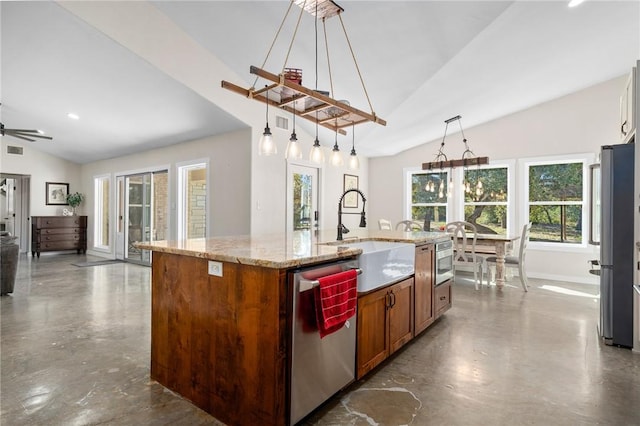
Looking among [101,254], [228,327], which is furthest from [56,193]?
[228,327]

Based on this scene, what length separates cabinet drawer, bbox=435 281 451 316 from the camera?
3.47 metres

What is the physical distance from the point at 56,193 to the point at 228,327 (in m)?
9.49

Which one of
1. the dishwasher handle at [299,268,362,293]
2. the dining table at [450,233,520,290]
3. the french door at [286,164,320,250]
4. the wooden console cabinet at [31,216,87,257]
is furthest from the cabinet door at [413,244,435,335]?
the wooden console cabinet at [31,216,87,257]

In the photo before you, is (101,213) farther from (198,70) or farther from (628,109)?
(628,109)

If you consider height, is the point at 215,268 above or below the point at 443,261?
above

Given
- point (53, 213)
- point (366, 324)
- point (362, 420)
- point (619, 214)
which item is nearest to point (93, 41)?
point (366, 324)

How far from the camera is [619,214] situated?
9.80 feet

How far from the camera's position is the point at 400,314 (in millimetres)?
2719

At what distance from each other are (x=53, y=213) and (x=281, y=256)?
9.71m

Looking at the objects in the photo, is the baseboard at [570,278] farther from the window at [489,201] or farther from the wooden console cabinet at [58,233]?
the wooden console cabinet at [58,233]

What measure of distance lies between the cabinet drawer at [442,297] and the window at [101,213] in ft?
26.8

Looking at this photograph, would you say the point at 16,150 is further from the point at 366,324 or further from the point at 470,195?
the point at 470,195

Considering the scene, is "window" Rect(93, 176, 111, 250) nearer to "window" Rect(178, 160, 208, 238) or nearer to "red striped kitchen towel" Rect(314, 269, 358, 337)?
"window" Rect(178, 160, 208, 238)

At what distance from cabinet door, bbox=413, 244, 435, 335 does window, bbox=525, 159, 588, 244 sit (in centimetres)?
393
